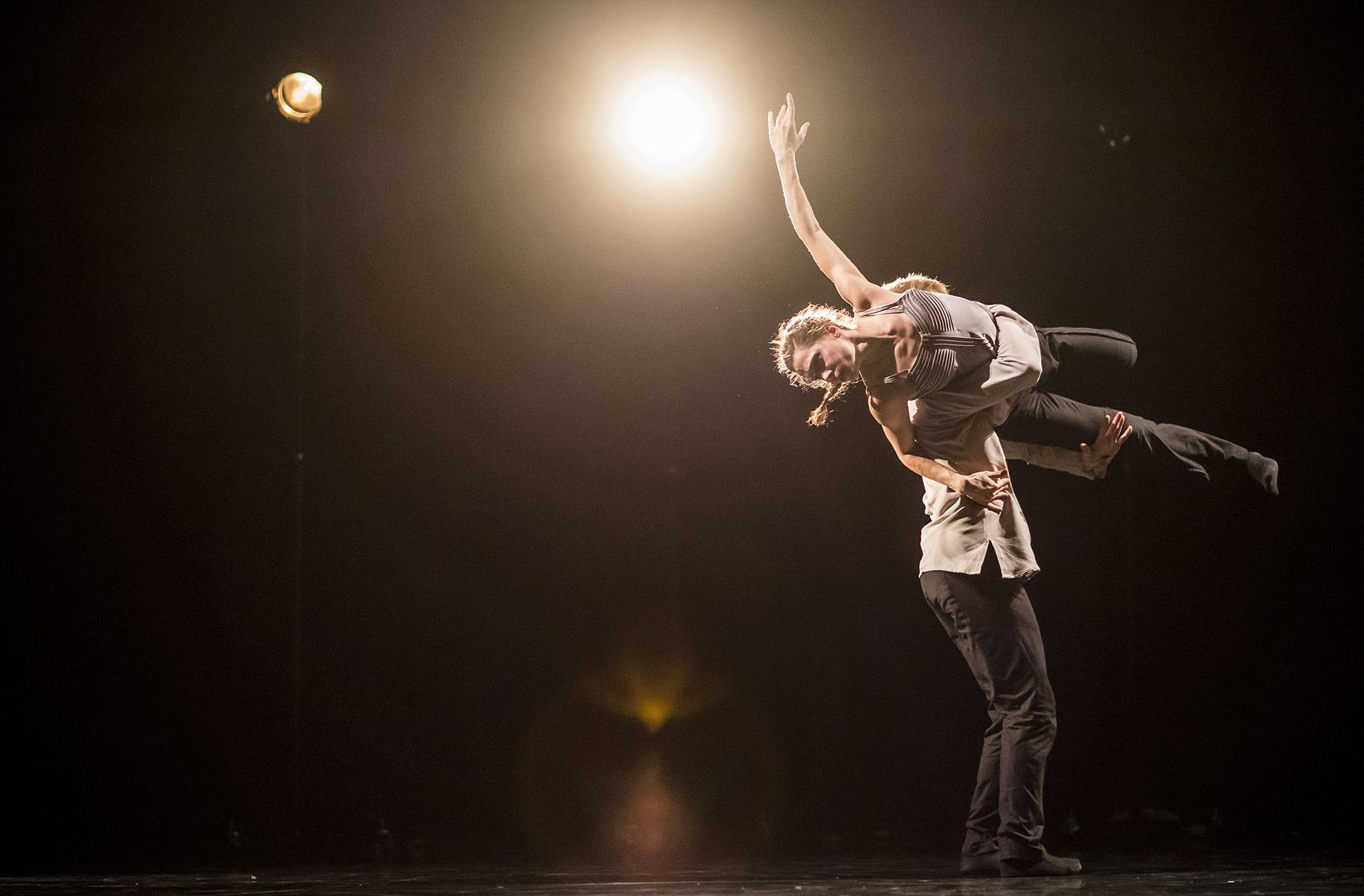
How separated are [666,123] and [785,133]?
37cm

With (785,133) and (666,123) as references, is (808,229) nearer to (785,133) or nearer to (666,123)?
(785,133)

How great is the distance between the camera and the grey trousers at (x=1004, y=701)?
2.91 m

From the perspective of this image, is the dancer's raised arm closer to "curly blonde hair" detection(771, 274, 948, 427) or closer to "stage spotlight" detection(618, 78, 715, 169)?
"curly blonde hair" detection(771, 274, 948, 427)

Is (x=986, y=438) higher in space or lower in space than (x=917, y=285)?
lower

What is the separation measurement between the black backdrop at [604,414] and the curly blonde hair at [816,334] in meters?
0.06

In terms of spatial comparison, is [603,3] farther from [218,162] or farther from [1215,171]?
[1215,171]

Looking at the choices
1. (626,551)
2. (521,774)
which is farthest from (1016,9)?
(521,774)

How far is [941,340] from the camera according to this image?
11.2 ft

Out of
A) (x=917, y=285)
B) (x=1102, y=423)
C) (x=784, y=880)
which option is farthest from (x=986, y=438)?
(x=784, y=880)

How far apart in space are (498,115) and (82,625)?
77.7 inches

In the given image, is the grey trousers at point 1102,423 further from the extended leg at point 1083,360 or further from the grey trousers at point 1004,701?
the grey trousers at point 1004,701

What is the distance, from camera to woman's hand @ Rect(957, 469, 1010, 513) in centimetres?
326

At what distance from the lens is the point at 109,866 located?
3279 mm

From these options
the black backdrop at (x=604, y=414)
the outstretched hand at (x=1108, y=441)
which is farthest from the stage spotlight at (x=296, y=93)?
the outstretched hand at (x=1108, y=441)
